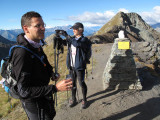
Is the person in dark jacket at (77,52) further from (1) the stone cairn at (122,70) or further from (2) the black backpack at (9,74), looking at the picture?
(2) the black backpack at (9,74)

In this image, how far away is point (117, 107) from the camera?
19.2ft

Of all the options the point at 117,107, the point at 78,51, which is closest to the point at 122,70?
the point at 117,107

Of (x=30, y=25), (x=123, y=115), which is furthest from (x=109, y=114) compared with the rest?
(x=30, y=25)

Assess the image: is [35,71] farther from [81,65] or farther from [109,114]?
[109,114]

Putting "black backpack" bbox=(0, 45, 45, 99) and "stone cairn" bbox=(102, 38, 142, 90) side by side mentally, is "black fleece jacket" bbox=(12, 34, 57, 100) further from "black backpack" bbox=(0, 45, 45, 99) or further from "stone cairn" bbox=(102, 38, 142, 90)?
"stone cairn" bbox=(102, 38, 142, 90)

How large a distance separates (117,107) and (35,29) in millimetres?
5126

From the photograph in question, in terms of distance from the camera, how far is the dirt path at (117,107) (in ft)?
17.5

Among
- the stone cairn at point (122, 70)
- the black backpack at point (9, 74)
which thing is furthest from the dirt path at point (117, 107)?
the black backpack at point (9, 74)

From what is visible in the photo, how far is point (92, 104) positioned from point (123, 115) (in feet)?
4.69

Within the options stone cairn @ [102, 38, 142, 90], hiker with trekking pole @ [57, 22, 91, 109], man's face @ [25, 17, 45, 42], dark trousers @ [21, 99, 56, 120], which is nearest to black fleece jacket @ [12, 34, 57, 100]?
man's face @ [25, 17, 45, 42]

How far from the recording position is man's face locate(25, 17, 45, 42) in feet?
7.80

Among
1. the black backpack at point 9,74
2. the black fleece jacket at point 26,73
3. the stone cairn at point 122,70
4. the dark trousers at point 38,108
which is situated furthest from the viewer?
the stone cairn at point 122,70

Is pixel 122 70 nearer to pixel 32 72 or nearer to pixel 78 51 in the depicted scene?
pixel 78 51

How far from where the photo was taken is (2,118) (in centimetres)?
622
